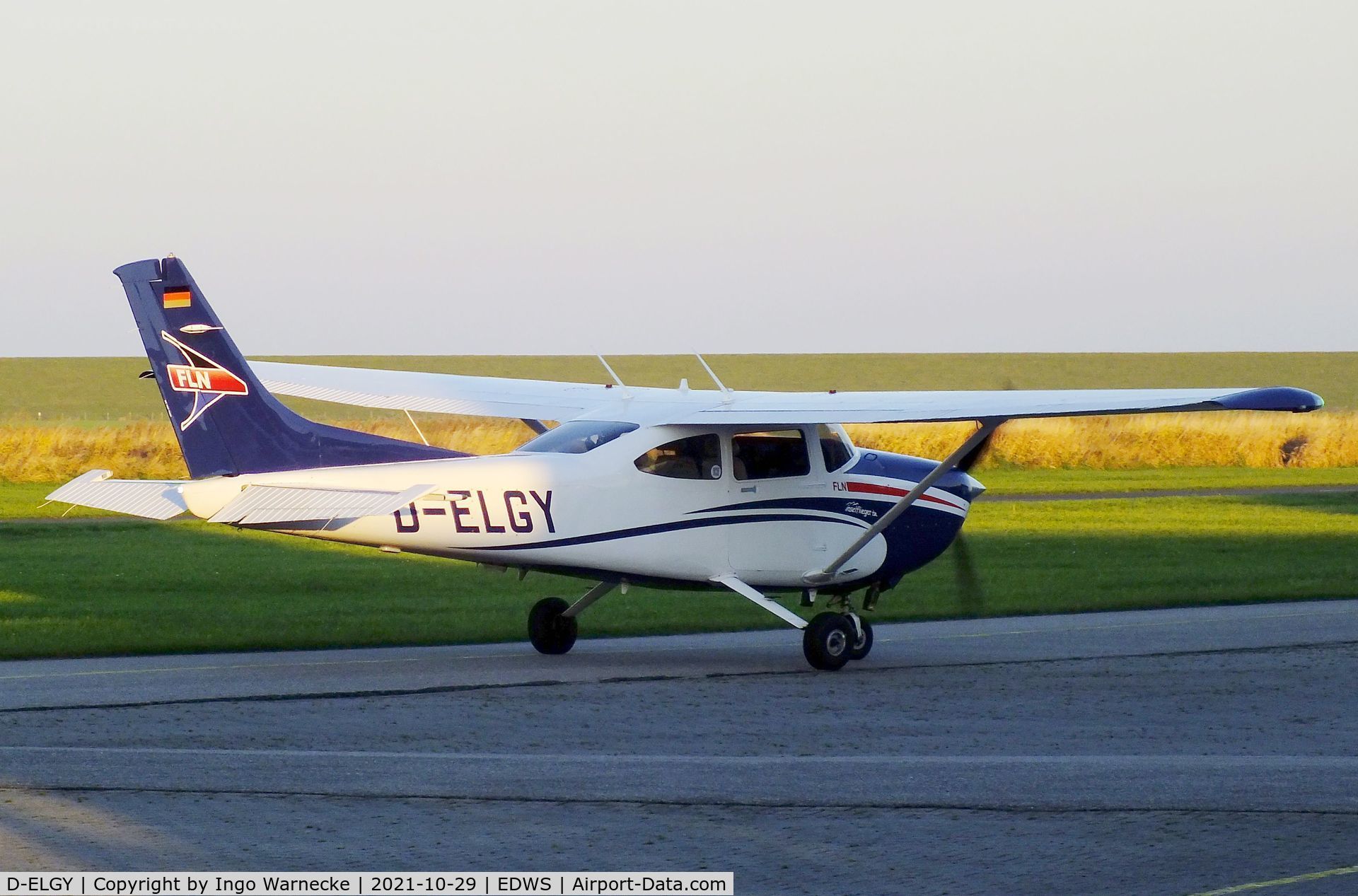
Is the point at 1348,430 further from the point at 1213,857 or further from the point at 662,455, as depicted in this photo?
the point at 1213,857

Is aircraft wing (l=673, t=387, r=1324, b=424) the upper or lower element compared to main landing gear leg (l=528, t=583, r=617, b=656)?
upper

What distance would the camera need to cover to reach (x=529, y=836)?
26.8 feet

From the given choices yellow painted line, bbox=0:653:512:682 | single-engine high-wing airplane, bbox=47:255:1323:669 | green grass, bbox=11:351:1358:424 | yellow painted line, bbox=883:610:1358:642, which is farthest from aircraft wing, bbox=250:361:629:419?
green grass, bbox=11:351:1358:424

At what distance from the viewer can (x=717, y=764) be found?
10.2m

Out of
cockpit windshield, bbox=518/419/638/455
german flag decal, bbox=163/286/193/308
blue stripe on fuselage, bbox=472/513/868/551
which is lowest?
blue stripe on fuselage, bbox=472/513/868/551

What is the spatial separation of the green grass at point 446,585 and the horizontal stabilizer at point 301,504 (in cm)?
290

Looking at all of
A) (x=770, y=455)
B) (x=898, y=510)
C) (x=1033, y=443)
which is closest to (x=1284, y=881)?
(x=898, y=510)

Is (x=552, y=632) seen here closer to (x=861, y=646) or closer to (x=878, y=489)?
(x=861, y=646)

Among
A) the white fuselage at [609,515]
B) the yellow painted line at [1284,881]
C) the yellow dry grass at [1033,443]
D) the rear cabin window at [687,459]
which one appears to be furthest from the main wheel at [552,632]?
the yellow dry grass at [1033,443]

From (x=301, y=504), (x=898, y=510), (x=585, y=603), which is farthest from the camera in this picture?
(x=585, y=603)

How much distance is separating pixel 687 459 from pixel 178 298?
14.4 feet

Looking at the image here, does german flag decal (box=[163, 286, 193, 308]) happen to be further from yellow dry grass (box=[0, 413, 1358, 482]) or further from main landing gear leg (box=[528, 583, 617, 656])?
yellow dry grass (box=[0, 413, 1358, 482])

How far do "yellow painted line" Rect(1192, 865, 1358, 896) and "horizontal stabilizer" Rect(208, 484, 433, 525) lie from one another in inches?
310

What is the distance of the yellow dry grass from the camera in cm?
4456
